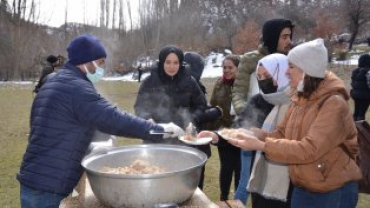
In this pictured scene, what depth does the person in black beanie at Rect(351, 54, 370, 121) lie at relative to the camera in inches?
282

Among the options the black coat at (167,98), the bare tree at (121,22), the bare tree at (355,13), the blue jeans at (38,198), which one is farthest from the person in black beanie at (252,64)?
the bare tree at (121,22)

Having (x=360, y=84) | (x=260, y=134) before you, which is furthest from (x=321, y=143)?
(x=360, y=84)

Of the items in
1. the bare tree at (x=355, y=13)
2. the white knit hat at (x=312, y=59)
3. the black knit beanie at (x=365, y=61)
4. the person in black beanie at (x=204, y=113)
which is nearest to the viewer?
the white knit hat at (x=312, y=59)

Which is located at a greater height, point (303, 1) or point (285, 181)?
point (303, 1)

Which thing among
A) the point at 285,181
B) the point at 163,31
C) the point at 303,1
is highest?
the point at 303,1

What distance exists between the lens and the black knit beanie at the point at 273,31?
3.37 meters

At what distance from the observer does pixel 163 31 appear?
35.6m

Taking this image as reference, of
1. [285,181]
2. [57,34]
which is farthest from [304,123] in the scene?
[57,34]

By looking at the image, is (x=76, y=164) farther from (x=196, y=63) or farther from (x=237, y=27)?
(x=237, y=27)

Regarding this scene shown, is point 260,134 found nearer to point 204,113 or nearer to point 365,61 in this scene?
point 204,113

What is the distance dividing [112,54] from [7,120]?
24.7 metres

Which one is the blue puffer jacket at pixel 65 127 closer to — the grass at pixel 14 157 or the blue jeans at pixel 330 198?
the blue jeans at pixel 330 198

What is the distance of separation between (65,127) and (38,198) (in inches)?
18.3

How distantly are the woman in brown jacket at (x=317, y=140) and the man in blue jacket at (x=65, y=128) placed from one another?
0.68 m
